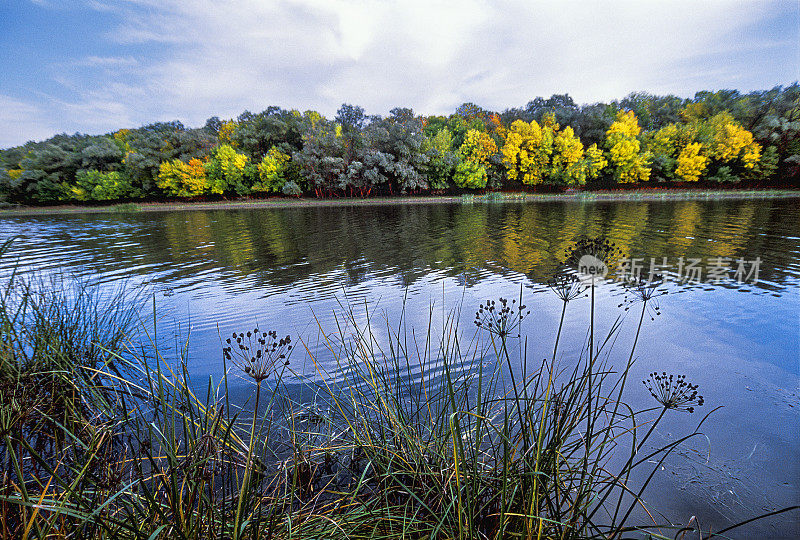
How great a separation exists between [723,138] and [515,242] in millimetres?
45803

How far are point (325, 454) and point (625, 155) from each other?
48809mm

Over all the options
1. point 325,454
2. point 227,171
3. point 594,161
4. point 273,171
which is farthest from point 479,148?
point 325,454

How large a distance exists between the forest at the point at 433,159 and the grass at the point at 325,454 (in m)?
37.1

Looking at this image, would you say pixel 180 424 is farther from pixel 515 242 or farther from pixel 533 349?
pixel 515 242

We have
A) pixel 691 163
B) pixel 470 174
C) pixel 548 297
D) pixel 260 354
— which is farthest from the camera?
pixel 691 163

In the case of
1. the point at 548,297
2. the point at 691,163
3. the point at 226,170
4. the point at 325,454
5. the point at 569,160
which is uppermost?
the point at 226,170

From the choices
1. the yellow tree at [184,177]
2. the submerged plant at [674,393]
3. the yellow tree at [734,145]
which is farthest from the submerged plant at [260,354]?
the yellow tree at [734,145]

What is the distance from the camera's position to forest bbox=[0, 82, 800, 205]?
40938mm

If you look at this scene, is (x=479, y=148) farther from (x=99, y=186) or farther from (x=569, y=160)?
(x=99, y=186)

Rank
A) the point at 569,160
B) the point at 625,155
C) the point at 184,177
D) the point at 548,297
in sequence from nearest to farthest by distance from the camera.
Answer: the point at 548,297 < the point at 569,160 < the point at 625,155 < the point at 184,177

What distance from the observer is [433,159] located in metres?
41.9

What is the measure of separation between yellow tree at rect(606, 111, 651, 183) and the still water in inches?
1081

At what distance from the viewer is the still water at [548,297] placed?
2.99 meters

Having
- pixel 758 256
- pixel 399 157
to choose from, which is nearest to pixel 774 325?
pixel 758 256
